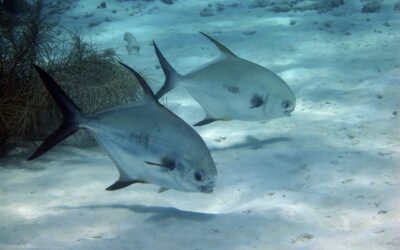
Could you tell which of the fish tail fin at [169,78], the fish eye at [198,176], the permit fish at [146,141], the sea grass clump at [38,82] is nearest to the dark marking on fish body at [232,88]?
the fish tail fin at [169,78]

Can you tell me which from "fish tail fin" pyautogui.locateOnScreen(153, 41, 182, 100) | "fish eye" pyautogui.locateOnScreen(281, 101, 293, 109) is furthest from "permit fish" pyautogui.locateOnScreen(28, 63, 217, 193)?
"fish eye" pyautogui.locateOnScreen(281, 101, 293, 109)

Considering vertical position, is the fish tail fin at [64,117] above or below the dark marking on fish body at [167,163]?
above

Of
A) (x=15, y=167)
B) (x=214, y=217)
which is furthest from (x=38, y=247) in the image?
(x=15, y=167)

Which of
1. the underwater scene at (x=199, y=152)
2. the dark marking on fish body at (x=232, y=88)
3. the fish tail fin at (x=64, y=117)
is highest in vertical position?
the fish tail fin at (x=64, y=117)

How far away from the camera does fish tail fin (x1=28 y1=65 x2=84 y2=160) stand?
3057mm

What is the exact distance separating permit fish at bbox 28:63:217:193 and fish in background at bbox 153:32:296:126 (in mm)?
1323

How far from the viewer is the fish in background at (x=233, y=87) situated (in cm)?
450

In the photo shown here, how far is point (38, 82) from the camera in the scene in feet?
19.5

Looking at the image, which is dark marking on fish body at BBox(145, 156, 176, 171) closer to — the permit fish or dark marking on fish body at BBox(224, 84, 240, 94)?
the permit fish

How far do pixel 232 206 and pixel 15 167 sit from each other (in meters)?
2.98

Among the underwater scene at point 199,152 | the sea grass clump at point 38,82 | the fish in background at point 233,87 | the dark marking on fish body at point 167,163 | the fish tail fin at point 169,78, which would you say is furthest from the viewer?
the sea grass clump at point 38,82

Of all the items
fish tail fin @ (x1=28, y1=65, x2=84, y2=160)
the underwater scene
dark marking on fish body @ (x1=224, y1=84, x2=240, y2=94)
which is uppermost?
fish tail fin @ (x1=28, y1=65, x2=84, y2=160)

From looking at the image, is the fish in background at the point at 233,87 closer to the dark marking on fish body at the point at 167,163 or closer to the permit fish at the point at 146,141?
the permit fish at the point at 146,141

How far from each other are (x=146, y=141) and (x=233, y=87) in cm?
172
